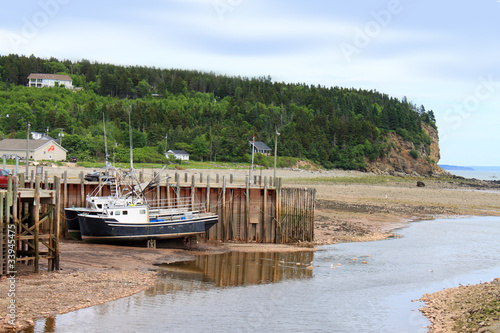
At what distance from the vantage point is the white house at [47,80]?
184750mm

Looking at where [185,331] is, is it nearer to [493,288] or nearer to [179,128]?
[493,288]

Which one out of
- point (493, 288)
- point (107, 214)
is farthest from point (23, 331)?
point (493, 288)

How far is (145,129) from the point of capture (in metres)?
131

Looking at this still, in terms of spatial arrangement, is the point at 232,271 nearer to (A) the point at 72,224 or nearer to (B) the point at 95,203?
(B) the point at 95,203

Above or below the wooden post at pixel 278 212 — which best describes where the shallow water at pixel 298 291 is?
below

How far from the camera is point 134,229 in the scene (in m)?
30.5

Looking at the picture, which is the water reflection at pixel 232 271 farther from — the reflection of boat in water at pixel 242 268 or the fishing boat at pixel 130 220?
the fishing boat at pixel 130 220

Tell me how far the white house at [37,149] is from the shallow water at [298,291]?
62.3 metres

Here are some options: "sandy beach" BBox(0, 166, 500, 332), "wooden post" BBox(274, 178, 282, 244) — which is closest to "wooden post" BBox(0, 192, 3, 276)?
"sandy beach" BBox(0, 166, 500, 332)

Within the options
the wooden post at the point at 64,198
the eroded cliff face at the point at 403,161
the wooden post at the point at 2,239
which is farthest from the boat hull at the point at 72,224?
the eroded cliff face at the point at 403,161

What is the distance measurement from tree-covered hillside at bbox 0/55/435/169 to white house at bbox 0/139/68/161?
15.3ft

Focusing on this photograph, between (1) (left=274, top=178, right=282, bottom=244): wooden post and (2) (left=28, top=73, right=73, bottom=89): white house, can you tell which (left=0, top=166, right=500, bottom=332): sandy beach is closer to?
(1) (left=274, top=178, right=282, bottom=244): wooden post

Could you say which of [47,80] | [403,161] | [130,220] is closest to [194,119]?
[403,161]

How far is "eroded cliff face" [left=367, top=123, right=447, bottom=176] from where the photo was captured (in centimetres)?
15012
